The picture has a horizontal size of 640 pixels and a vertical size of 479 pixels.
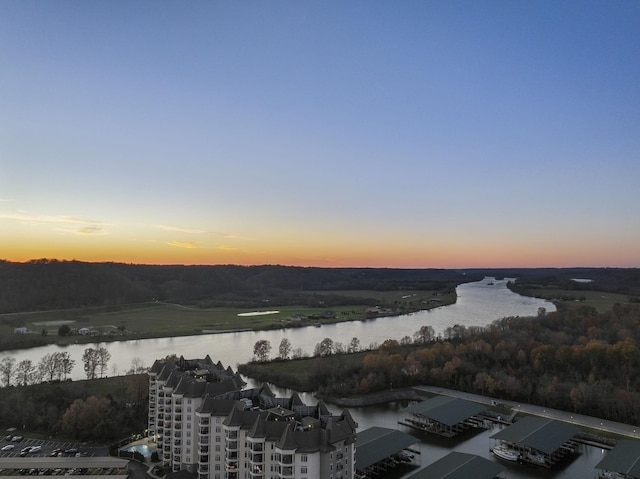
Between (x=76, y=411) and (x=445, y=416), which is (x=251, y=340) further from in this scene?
(x=445, y=416)

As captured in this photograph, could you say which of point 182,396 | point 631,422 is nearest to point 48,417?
point 182,396

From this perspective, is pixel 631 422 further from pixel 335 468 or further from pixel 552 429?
pixel 335 468

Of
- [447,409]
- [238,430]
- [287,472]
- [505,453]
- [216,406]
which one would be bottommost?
[505,453]

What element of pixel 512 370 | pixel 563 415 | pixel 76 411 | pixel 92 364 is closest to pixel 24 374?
pixel 92 364

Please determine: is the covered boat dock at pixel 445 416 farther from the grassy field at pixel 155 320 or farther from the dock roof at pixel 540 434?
the grassy field at pixel 155 320

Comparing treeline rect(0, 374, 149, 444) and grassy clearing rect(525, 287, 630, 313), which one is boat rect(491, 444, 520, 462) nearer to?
treeline rect(0, 374, 149, 444)
